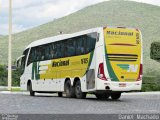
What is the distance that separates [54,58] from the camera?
104 ft

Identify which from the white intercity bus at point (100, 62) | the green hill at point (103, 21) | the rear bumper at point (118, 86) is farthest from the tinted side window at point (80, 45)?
the green hill at point (103, 21)

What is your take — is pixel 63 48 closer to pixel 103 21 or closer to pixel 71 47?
pixel 71 47

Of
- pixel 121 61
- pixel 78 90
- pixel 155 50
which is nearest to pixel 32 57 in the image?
pixel 78 90

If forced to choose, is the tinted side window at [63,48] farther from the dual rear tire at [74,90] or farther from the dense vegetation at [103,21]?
the dense vegetation at [103,21]

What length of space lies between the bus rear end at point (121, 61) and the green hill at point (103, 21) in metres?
45.4

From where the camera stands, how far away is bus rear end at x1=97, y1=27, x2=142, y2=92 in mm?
26406

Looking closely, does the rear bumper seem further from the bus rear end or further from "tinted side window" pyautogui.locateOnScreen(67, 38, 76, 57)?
"tinted side window" pyautogui.locateOnScreen(67, 38, 76, 57)

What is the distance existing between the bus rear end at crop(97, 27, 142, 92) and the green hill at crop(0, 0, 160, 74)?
45371mm

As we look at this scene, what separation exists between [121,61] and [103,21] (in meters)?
66.4

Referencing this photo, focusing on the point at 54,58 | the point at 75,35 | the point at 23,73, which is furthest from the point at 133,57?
the point at 23,73

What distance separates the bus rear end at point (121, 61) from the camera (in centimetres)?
2641

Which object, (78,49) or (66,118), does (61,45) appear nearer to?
(78,49)

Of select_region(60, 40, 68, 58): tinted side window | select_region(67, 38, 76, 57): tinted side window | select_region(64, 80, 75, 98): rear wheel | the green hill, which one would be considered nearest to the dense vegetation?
the green hill

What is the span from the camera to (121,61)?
2673cm
